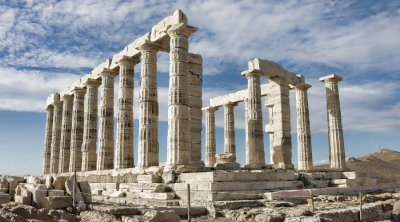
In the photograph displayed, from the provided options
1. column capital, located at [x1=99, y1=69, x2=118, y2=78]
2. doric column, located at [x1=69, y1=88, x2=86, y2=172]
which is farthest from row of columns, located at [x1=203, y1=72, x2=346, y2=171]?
doric column, located at [x1=69, y1=88, x2=86, y2=172]

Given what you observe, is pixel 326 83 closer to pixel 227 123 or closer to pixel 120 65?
pixel 227 123

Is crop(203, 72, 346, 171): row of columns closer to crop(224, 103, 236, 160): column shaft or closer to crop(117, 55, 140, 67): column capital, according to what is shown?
crop(224, 103, 236, 160): column shaft

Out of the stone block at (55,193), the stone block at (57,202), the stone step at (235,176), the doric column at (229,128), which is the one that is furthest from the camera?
the doric column at (229,128)

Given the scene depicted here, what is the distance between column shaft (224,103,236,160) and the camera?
116 ft

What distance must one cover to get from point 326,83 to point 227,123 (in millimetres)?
9768

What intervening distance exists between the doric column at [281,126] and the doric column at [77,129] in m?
16.3

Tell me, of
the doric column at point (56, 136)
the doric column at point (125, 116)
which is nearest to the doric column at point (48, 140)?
the doric column at point (56, 136)

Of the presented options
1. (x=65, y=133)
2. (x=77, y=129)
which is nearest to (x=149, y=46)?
(x=77, y=129)

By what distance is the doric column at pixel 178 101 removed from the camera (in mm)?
20062

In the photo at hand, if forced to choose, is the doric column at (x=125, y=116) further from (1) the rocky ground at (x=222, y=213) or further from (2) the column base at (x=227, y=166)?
(1) the rocky ground at (x=222, y=213)

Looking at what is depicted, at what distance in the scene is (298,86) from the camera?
30484 millimetres

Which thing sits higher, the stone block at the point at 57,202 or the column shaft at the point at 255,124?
the column shaft at the point at 255,124

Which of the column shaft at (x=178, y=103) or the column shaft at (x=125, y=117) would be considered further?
the column shaft at (x=125, y=117)

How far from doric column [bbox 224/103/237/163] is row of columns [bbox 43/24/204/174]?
11340 mm
